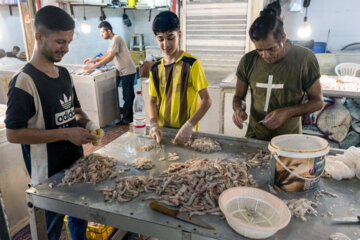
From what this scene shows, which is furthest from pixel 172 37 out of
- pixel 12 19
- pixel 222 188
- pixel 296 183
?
pixel 12 19

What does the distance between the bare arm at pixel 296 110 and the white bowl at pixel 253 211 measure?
2.38ft

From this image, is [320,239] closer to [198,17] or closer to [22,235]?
[22,235]

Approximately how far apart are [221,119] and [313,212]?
310cm

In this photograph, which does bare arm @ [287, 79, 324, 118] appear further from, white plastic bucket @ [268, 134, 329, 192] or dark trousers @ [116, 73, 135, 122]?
dark trousers @ [116, 73, 135, 122]

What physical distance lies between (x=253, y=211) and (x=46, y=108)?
5.07 feet

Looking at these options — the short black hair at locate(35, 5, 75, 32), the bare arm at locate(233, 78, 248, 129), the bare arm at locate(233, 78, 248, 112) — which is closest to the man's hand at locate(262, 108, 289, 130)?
the bare arm at locate(233, 78, 248, 129)

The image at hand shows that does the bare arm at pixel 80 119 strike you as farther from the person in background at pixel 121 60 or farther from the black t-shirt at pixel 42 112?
the person in background at pixel 121 60

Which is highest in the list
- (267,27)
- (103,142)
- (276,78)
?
(267,27)

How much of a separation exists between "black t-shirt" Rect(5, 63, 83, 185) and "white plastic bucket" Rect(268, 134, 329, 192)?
154 centimetres

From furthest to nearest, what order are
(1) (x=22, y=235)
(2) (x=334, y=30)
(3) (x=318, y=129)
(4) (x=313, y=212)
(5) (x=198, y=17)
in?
(2) (x=334, y=30) → (5) (x=198, y=17) → (3) (x=318, y=129) → (1) (x=22, y=235) → (4) (x=313, y=212)

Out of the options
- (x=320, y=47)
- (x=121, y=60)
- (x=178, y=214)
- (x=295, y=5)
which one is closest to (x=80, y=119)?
(x=178, y=214)

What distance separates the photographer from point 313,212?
1460 millimetres

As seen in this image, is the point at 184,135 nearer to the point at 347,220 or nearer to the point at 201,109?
the point at 201,109

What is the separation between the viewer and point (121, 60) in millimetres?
6125
